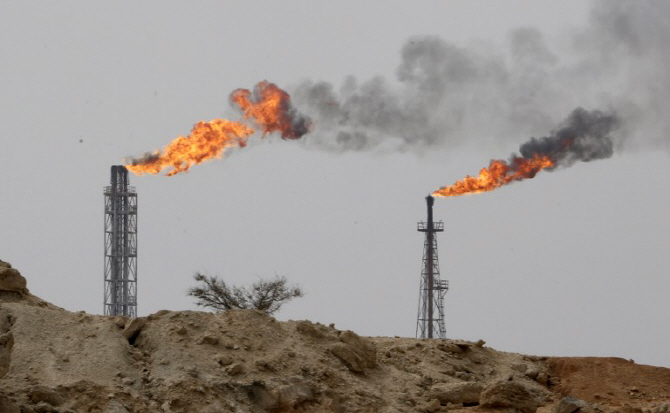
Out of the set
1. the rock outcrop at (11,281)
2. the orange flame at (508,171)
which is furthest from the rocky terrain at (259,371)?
the orange flame at (508,171)

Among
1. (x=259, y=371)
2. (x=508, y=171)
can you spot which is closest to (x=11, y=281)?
(x=259, y=371)

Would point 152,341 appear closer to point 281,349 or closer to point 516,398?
point 281,349

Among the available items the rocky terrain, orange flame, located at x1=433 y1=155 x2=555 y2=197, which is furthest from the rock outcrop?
orange flame, located at x1=433 y1=155 x2=555 y2=197

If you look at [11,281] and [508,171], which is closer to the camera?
[11,281]

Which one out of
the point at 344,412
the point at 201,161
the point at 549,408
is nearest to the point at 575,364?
the point at 549,408

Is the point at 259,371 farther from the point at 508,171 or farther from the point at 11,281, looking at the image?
the point at 508,171

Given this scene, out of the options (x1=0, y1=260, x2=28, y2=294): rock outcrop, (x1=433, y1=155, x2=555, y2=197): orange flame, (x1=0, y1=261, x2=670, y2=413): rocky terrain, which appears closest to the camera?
(x1=0, y1=261, x2=670, y2=413): rocky terrain

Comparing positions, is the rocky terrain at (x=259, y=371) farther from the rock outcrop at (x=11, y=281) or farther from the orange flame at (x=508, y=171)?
the orange flame at (x=508, y=171)

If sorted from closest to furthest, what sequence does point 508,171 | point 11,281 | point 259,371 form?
point 259,371 < point 11,281 < point 508,171

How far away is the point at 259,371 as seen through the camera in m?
45.6

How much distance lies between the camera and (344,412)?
4531 cm

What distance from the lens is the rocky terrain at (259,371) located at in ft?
142

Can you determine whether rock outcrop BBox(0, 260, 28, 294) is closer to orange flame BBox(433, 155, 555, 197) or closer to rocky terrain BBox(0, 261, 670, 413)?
rocky terrain BBox(0, 261, 670, 413)

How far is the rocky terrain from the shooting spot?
43375 mm
